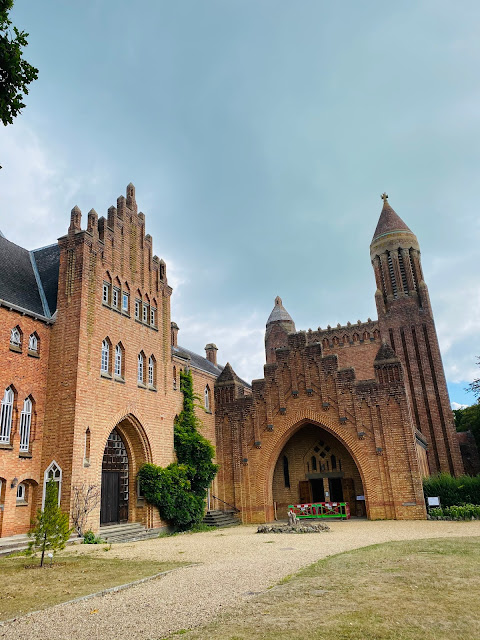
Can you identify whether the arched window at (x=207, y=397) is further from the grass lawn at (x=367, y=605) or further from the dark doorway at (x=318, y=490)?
the grass lawn at (x=367, y=605)

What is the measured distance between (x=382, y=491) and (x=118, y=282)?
1700 cm

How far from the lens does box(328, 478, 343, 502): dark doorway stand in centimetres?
2839

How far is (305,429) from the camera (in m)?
29.6

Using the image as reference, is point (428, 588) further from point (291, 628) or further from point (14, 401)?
point (14, 401)

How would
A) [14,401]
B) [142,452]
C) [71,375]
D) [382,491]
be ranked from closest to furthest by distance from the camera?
[14,401]
[71,375]
[142,452]
[382,491]

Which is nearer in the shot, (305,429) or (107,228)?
(107,228)

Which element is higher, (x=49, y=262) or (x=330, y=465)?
(x=49, y=262)

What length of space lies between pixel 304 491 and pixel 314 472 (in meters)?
1.27

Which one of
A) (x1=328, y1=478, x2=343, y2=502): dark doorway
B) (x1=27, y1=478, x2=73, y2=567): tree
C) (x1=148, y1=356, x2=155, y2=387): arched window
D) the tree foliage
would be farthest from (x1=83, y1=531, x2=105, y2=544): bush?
the tree foliage

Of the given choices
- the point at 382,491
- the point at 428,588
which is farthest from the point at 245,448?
the point at 428,588

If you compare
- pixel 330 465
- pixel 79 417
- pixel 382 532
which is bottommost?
pixel 382 532

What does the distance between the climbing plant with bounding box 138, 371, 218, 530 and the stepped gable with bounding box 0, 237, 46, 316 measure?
872cm

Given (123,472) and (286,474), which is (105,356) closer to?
(123,472)

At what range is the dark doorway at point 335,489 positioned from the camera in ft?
93.1
